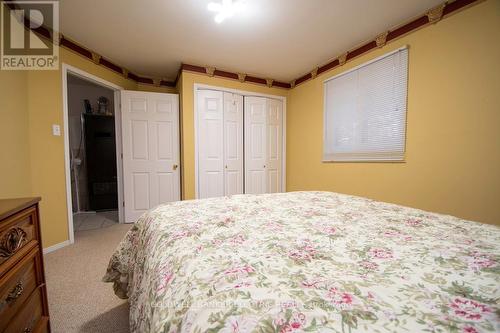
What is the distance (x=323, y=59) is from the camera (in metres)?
Answer: 2.98

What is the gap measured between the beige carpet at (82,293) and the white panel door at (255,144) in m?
2.22

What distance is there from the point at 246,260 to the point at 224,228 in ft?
1.04

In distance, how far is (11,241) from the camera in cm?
79

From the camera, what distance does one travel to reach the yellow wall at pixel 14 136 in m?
1.69

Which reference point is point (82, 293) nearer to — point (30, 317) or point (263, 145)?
point (30, 317)

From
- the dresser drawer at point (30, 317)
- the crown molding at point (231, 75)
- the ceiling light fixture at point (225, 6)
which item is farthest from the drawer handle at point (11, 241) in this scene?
the crown molding at point (231, 75)

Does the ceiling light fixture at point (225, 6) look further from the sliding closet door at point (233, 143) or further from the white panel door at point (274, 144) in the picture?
the white panel door at point (274, 144)

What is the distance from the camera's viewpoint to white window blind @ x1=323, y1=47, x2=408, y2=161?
2.23 m

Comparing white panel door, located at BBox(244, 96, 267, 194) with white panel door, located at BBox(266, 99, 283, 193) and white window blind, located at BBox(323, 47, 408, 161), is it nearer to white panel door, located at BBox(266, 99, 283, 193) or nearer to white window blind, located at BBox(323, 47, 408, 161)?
white panel door, located at BBox(266, 99, 283, 193)

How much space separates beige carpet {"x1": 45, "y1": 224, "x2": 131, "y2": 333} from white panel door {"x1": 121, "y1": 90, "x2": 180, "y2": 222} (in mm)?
918

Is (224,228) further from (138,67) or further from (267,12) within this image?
(138,67)

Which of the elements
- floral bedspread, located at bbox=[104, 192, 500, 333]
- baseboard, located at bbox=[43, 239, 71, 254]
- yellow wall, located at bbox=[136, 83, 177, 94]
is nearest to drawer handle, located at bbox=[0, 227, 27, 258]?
floral bedspread, located at bbox=[104, 192, 500, 333]

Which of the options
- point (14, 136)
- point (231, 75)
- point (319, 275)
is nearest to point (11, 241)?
point (319, 275)

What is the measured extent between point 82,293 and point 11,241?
3.46 feet
